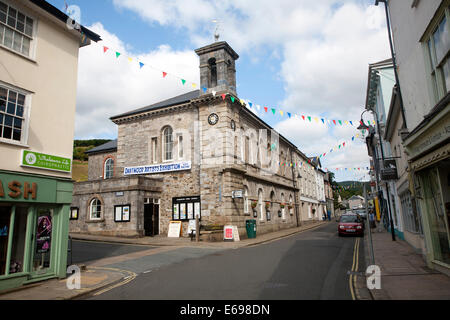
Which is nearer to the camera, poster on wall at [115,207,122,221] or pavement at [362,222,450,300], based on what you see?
pavement at [362,222,450,300]

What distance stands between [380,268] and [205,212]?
12816 millimetres

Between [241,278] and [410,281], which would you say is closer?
[410,281]

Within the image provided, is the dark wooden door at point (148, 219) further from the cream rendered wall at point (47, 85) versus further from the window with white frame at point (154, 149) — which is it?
the cream rendered wall at point (47, 85)

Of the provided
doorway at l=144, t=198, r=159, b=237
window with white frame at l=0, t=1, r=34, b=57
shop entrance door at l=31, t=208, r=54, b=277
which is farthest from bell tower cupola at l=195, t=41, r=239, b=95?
shop entrance door at l=31, t=208, r=54, b=277

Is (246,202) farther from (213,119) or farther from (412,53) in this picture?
(412,53)

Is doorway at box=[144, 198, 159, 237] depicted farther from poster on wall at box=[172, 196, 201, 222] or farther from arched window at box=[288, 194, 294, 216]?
arched window at box=[288, 194, 294, 216]

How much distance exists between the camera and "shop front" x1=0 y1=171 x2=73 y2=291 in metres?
7.59

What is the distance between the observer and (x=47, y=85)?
929cm

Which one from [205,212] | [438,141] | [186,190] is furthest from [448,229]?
[186,190]

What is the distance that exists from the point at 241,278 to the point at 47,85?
8.20 meters

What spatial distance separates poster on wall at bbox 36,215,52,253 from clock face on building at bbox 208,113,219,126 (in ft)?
44.9

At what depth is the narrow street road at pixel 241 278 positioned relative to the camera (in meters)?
6.35

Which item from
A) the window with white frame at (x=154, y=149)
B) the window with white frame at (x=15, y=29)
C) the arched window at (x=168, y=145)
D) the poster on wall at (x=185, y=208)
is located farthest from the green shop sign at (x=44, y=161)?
the window with white frame at (x=154, y=149)

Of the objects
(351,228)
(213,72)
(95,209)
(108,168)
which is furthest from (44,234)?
(108,168)
